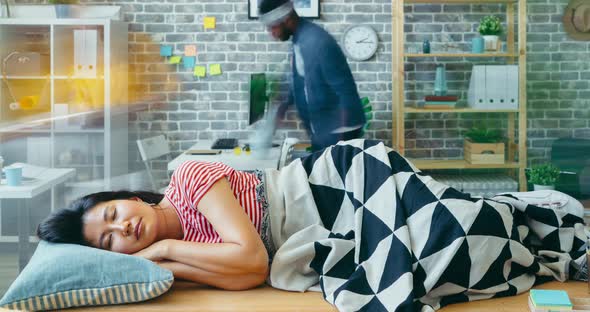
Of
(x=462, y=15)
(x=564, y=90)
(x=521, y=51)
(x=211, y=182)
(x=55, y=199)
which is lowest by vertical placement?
(x=55, y=199)

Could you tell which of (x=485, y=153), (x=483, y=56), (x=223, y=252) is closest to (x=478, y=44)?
(x=483, y=56)

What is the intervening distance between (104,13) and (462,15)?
8.32 feet

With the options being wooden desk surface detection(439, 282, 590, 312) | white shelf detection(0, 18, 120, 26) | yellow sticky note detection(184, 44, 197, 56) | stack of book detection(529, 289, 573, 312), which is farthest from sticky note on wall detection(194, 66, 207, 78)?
stack of book detection(529, 289, 573, 312)

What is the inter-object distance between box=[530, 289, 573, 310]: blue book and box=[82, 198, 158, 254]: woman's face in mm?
970

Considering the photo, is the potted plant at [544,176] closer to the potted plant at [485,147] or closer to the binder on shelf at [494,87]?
the potted plant at [485,147]

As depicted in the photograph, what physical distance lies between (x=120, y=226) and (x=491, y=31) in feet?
11.3

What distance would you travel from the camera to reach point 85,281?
5.08ft

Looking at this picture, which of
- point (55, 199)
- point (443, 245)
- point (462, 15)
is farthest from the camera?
point (462, 15)

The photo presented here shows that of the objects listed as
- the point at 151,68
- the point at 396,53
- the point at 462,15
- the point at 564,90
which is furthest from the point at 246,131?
the point at 564,90

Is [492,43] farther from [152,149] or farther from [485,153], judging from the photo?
[152,149]

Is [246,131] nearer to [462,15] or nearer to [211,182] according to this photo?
[462,15]

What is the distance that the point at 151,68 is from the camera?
476cm

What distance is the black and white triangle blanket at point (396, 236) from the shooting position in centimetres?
160

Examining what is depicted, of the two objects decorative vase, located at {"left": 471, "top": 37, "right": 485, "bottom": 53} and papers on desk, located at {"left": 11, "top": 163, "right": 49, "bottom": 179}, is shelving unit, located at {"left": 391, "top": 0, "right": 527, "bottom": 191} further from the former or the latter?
papers on desk, located at {"left": 11, "top": 163, "right": 49, "bottom": 179}
